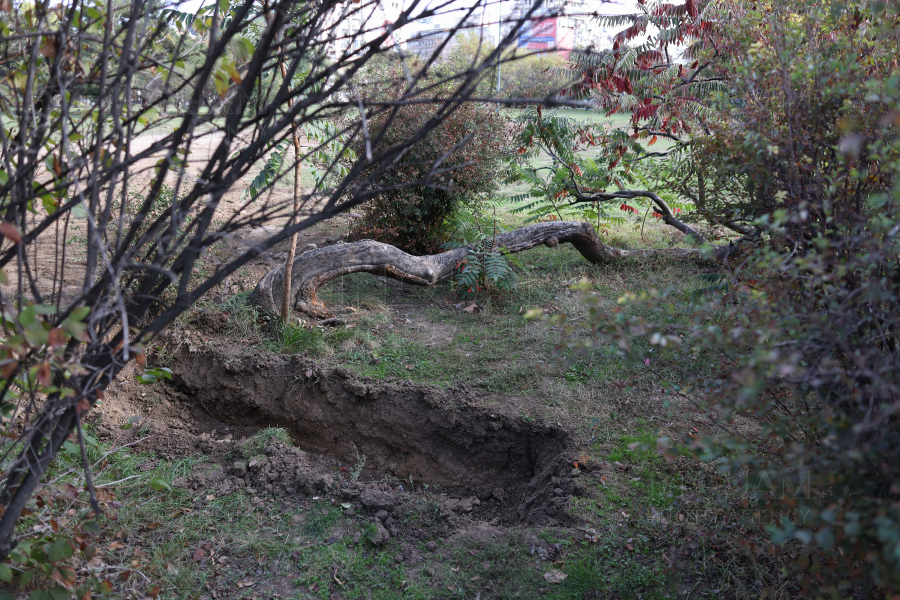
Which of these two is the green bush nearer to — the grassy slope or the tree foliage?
the grassy slope

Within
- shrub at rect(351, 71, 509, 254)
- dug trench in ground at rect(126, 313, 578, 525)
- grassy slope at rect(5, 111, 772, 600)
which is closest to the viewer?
grassy slope at rect(5, 111, 772, 600)

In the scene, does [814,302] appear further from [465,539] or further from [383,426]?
[383,426]

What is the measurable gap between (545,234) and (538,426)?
3648 millimetres

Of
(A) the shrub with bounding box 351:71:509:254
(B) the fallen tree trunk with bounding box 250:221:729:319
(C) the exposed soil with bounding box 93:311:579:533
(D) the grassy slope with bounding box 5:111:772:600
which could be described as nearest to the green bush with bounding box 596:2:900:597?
(D) the grassy slope with bounding box 5:111:772:600

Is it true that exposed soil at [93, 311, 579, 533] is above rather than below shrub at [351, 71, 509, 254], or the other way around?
below

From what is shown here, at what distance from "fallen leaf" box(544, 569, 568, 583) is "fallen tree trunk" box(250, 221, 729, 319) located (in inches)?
145

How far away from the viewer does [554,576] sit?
10.1 feet

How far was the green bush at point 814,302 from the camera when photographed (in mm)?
1711

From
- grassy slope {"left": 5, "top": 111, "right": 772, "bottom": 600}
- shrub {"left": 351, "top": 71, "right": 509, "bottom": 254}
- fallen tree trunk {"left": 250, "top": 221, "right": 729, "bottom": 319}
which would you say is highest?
shrub {"left": 351, "top": 71, "right": 509, "bottom": 254}

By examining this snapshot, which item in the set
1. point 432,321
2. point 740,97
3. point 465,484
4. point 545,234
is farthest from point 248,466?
point 545,234

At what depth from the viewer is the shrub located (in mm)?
7020

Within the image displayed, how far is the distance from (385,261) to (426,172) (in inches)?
51.6

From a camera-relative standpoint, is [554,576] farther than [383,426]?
No

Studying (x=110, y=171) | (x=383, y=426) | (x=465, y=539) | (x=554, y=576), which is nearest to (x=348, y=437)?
(x=383, y=426)
